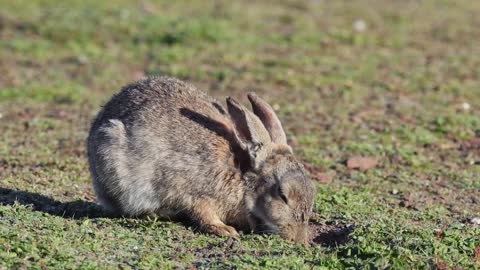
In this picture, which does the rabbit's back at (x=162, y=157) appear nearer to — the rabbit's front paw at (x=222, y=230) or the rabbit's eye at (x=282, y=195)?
the rabbit's front paw at (x=222, y=230)

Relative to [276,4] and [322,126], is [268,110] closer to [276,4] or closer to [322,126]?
[322,126]

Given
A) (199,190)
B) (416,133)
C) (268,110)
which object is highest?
(268,110)

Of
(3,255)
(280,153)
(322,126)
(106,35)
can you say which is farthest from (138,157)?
(106,35)

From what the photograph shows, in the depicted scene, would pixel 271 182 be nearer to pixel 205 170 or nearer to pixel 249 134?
pixel 249 134

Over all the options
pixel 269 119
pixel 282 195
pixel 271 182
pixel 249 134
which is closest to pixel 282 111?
pixel 269 119

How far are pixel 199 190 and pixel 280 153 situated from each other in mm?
697

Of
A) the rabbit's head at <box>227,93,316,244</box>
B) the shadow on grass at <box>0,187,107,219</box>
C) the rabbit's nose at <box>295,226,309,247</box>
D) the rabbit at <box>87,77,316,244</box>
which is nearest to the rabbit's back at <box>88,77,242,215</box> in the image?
the rabbit at <box>87,77,316,244</box>

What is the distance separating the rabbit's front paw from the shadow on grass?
1.04 m

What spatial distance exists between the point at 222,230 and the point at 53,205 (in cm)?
164

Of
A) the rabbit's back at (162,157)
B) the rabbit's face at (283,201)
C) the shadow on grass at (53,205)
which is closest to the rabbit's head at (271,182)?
the rabbit's face at (283,201)

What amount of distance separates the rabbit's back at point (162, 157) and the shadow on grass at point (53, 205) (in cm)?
28

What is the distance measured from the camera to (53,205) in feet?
24.3

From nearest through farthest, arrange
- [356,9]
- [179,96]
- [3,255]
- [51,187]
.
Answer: [3,255] → [179,96] → [51,187] → [356,9]

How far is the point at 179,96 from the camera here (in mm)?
7277
